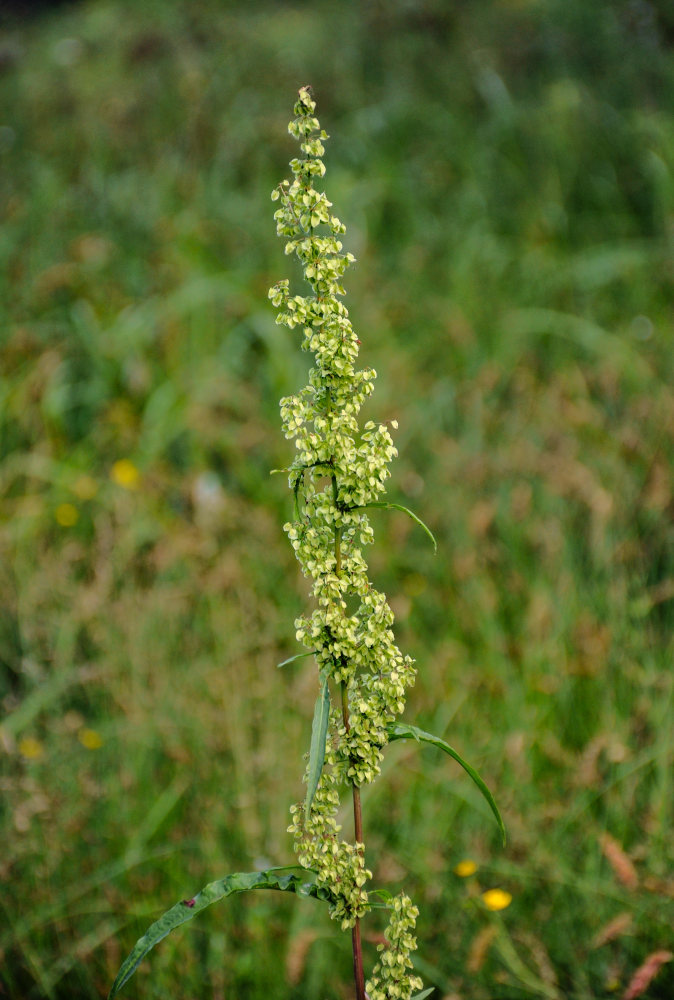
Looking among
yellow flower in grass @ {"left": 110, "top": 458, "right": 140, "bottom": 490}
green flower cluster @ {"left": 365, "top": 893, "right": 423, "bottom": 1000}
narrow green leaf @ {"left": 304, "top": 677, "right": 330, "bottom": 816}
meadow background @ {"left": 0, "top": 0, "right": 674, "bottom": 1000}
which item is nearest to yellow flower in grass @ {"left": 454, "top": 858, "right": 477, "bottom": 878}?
meadow background @ {"left": 0, "top": 0, "right": 674, "bottom": 1000}

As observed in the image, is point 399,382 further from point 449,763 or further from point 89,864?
point 89,864

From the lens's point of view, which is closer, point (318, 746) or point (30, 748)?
point (318, 746)

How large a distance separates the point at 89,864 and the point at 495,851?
0.90 metres

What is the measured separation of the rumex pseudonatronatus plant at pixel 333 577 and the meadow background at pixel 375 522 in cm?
66

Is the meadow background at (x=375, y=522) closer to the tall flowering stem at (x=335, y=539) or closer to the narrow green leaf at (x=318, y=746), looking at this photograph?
the tall flowering stem at (x=335, y=539)

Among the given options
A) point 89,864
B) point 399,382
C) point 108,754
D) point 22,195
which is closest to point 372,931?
point 89,864

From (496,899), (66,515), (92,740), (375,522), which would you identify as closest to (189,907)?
(496,899)

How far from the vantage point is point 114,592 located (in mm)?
2537

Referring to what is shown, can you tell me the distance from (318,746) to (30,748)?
152 centimetres

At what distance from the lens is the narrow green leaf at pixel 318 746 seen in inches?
33.0

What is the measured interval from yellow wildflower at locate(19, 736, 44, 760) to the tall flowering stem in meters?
1.35

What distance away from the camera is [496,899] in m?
1.70

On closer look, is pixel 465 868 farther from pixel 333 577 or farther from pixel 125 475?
pixel 125 475

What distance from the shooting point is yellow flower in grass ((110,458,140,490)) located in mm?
2963
